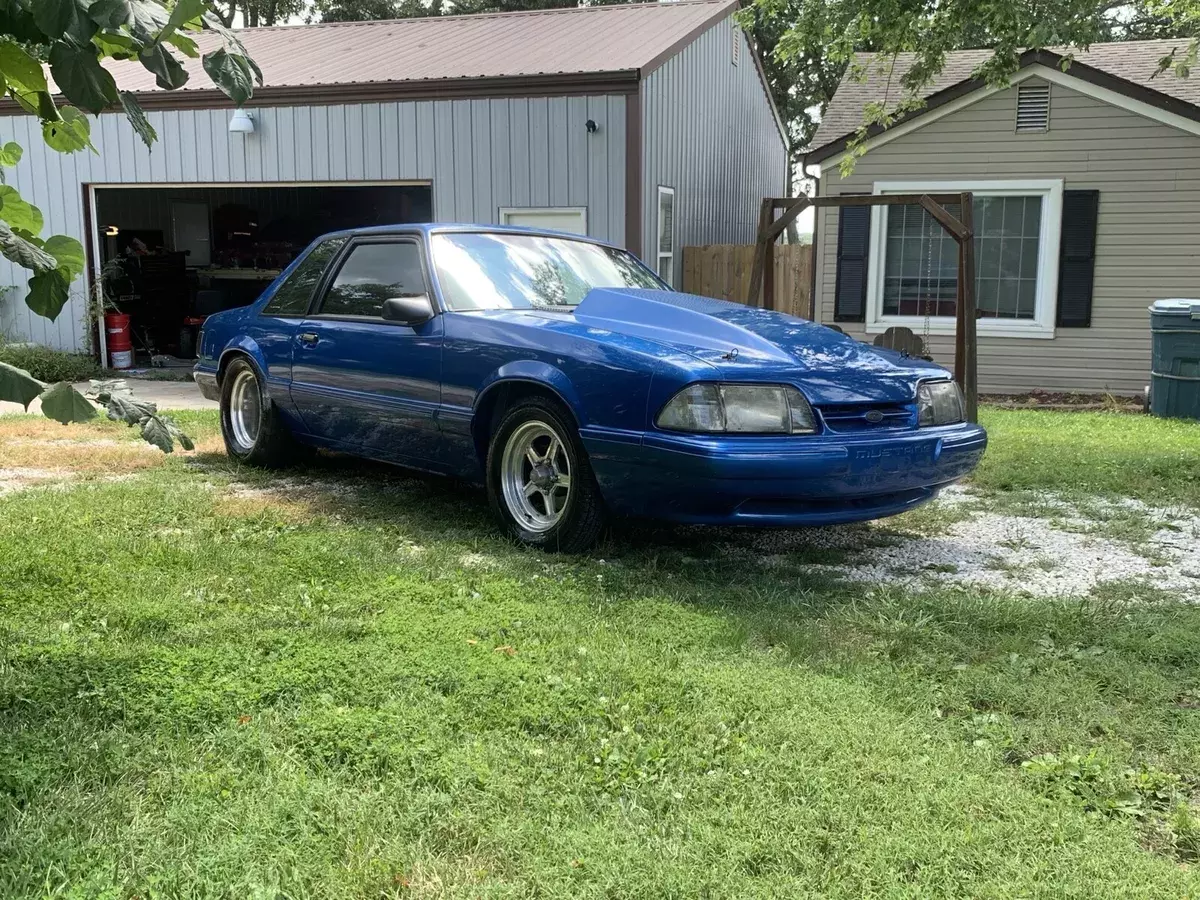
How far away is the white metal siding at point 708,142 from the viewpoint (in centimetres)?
1220

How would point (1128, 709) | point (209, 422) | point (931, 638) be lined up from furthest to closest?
point (209, 422) < point (931, 638) < point (1128, 709)

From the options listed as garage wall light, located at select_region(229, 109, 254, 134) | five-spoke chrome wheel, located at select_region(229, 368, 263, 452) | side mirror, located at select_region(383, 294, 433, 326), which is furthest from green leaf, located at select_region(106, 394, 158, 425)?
garage wall light, located at select_region(229, 109, 254, 134)

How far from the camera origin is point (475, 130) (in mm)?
11930

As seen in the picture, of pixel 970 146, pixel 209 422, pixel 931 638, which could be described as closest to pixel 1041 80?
pixel 970 146

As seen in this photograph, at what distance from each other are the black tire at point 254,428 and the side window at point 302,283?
408mm

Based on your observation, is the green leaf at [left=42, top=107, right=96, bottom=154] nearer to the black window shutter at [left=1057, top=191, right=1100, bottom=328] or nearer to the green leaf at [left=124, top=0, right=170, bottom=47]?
the green leaf at [left=124, top=0, right=170, bottom=47]

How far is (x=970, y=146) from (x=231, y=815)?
1157cm

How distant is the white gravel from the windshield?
5.61 feet

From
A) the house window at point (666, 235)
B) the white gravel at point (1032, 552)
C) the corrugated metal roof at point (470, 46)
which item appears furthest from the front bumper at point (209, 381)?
the house window at point (666, 235)

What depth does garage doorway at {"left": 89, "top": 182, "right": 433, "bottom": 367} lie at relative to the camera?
1633 centimetres

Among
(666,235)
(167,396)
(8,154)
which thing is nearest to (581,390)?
(8,154)

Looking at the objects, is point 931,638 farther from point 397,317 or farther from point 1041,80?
point 1041,80

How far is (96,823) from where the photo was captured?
2512 mm

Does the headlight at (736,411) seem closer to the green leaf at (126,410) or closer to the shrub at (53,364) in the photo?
the green leaf at (126,410)
